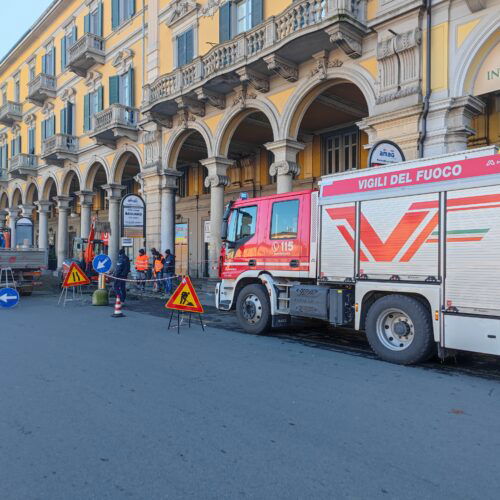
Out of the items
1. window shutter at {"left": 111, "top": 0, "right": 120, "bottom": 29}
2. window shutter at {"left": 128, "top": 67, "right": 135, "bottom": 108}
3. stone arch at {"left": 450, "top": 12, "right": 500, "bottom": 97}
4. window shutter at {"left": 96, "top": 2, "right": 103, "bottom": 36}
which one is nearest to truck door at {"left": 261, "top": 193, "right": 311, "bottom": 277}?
stone arch at {"left": 450, "top": 12, "right": 500, "bottom": 97}

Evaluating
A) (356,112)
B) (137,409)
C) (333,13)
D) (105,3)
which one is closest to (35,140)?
(105,3)

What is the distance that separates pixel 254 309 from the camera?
913cm

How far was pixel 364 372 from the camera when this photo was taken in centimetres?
616

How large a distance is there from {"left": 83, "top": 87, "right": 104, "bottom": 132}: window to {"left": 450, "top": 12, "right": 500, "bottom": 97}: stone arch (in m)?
18.9

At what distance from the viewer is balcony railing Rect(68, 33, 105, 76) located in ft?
75.9

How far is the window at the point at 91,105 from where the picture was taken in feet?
78.5

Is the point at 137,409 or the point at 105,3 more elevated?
the point at 105,3

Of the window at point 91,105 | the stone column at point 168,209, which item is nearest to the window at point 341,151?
the stone column at point 168,209

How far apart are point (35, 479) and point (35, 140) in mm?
34104

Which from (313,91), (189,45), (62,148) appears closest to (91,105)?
(62,148)

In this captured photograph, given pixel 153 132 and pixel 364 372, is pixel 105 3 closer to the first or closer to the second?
pixel 153 132

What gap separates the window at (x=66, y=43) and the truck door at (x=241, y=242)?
22.4 metres

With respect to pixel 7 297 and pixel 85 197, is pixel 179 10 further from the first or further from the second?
pixel 7 297

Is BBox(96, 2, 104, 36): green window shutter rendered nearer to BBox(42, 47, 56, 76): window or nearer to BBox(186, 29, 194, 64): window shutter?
BBox(42, 47, 56, 76): window
